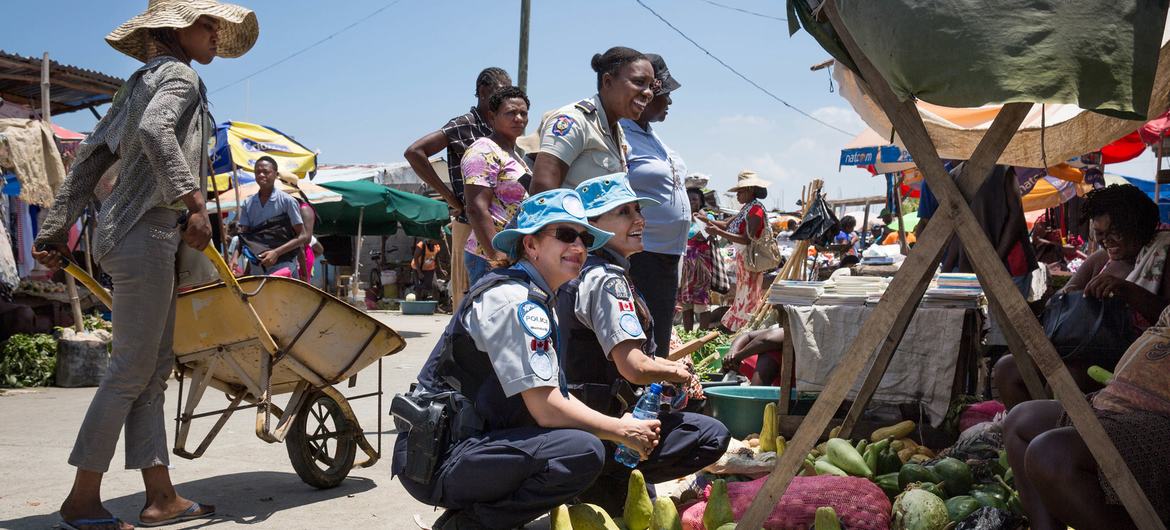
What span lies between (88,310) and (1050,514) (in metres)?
12.8

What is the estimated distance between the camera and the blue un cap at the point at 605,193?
12.1ft

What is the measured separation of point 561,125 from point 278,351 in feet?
5.73

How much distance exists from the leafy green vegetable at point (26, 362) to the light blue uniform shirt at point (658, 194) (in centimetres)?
660

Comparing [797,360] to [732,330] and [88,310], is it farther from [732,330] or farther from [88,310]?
[88,310]

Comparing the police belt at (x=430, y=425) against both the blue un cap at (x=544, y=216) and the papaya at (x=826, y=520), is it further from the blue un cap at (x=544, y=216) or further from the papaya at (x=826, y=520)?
the papaya at (x=826, y=520)

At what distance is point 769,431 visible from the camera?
5.38m

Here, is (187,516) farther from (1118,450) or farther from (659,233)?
(1118,450)

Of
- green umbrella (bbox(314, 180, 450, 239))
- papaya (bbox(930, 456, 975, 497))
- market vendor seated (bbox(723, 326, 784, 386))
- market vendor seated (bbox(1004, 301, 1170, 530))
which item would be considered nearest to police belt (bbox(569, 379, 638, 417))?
papaya (bbox(930, 456, 975, 497))

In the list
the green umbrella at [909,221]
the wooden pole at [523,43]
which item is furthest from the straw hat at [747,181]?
the green umbrella at [909,221]

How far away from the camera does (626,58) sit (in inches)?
178

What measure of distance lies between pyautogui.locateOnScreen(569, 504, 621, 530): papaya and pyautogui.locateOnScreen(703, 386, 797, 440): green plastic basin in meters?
2.68

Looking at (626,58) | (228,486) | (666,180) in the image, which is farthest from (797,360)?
(228,486)

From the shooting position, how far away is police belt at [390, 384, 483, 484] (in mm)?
3125

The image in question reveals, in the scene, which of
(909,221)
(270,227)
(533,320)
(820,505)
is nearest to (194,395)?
(533,320)
